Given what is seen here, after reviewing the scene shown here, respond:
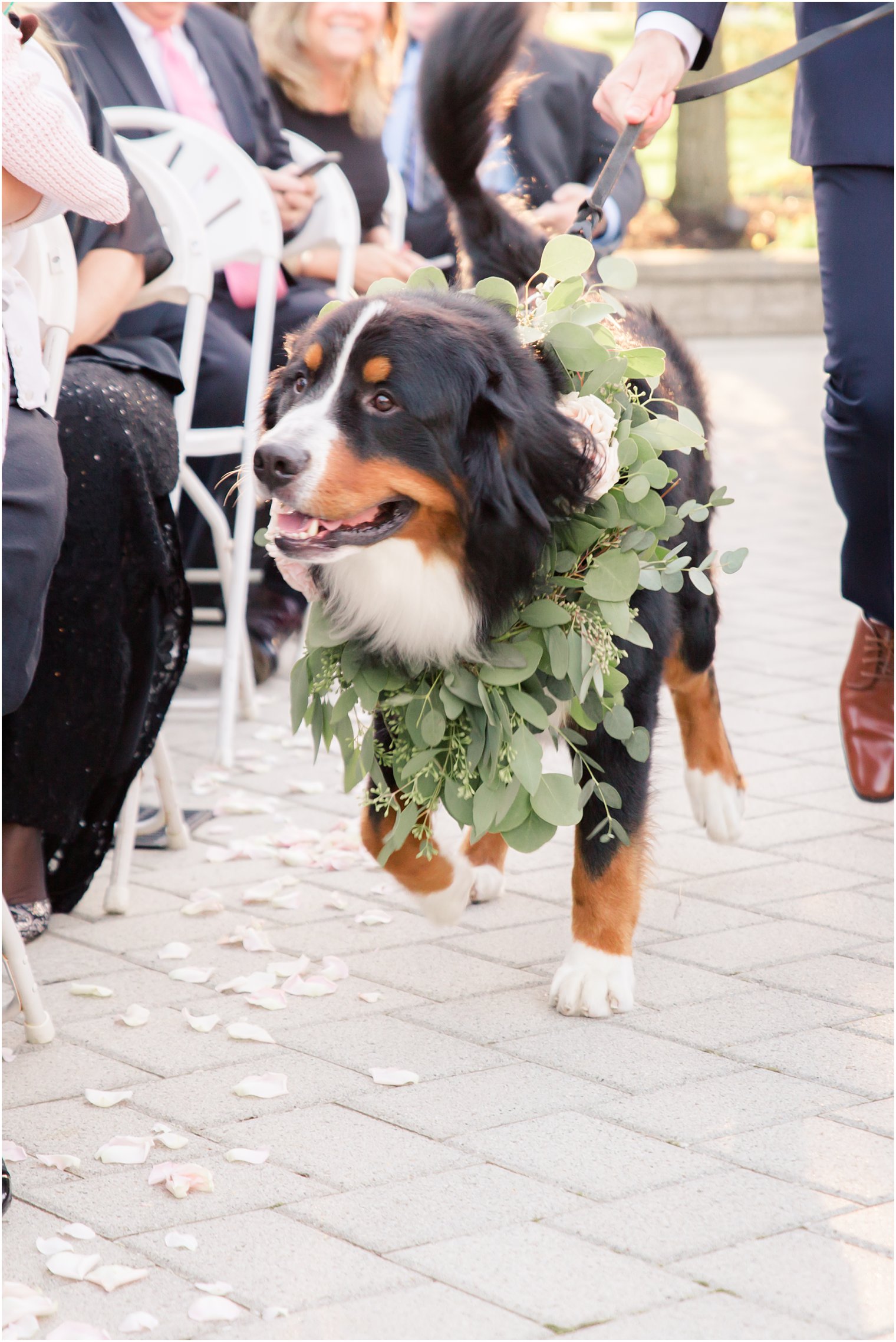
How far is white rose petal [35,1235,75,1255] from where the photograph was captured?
1.78 metres

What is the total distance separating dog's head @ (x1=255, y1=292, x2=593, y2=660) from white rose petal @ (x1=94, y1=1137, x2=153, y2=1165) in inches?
33.3

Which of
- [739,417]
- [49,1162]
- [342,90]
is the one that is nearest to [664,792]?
[49,1162]

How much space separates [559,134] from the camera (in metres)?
5.39

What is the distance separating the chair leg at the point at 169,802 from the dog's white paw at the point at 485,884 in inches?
28.2

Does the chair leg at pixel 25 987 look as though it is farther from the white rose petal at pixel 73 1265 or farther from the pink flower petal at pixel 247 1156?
the white rose petal at pixel 73 1265

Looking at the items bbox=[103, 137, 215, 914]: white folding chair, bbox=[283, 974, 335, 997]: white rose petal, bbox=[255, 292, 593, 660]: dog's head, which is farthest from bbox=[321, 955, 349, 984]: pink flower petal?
bbox=[255, 292, 593, 660]: dog's head

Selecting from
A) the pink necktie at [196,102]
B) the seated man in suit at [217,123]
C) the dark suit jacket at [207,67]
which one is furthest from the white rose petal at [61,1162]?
the dark suit jacket at [207,67]

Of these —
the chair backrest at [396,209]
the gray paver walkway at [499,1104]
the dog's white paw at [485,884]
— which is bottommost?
the gray paver walkway at [499,1104]

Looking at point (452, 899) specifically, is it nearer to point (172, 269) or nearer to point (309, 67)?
point (172, 269)

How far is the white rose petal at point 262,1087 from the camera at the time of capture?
2.20 meters

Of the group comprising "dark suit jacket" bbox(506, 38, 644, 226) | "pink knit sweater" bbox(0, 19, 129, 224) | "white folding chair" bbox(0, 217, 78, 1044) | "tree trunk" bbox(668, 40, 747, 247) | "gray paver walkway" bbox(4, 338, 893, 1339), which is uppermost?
"tree trunk" bbox(668, 40, 747, 247)

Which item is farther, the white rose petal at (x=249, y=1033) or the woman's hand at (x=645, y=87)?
the woman's hand at (x=645, y=87)

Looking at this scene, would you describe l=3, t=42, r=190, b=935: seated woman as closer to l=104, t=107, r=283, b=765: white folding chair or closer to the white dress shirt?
l=104, t=107, r=283, b=765: white folding chair

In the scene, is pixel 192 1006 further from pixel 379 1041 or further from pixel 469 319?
pixel 469 319
